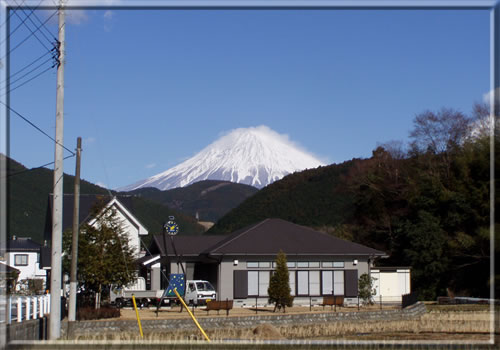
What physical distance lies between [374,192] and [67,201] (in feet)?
70.8

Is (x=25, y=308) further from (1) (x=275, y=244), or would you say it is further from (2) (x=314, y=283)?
(2) (x=314, y=283)

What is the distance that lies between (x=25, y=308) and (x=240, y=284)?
1506cm

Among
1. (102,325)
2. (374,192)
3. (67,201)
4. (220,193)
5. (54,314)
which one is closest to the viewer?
(54,314)

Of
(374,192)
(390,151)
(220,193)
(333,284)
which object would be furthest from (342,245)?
(220,193)

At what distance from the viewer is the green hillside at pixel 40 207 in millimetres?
51250

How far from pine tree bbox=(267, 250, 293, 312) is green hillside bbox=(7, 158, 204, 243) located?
20524 mm

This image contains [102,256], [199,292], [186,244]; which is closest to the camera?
[102,256]

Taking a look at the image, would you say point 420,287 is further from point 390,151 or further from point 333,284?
point 390,151

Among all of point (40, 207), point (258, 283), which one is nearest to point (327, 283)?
point (258, 283)

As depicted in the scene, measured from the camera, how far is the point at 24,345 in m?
13.2

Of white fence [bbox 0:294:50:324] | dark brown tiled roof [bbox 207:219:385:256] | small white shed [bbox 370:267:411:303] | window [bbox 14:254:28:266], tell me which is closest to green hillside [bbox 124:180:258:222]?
window [bbox 14:254:28:266]

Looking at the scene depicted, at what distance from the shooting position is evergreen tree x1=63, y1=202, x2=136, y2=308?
80.2 ft

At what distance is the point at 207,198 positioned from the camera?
256ft

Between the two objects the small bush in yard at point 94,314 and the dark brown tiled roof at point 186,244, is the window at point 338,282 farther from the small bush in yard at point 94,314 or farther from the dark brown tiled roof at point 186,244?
the small bush in yard at point 94,314
